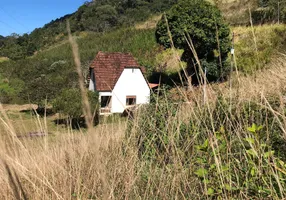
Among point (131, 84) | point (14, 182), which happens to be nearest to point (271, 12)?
point (131, 84)

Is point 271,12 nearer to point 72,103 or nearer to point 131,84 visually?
point 131,84

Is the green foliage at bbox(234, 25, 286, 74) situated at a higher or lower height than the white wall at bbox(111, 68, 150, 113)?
higher

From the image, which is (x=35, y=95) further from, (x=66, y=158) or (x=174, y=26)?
(x=66, y=158)

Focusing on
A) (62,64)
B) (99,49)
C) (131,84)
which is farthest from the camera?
(99,49)

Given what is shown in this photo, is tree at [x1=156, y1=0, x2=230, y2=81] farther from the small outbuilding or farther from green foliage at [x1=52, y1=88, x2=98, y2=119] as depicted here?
green foliage at [x1=52, y1=88, x2=98, y2=119]

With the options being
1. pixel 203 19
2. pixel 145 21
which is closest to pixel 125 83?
pixel 203 19

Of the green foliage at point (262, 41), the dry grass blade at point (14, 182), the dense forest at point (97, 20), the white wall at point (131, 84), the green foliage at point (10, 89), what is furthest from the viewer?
the dense forest at point (97, 20)

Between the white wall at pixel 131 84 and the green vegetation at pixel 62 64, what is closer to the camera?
the white wall at pixel 131 84

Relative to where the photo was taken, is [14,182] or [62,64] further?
[62,64]

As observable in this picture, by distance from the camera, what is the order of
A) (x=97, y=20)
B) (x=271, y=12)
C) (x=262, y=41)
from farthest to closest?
1. (x=97, y=20)
2. (x=271, y=12)
3. (x=262, y=41)

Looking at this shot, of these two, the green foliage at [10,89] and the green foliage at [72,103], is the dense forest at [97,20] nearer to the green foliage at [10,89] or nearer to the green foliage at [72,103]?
the green foliage at [10,89]

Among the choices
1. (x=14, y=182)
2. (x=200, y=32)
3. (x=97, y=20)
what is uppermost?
(x=97, y=20)

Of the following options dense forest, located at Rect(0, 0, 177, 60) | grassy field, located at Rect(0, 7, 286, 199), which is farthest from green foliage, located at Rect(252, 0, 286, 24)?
dense forest, located at Rect(0, 0, 177, 60)

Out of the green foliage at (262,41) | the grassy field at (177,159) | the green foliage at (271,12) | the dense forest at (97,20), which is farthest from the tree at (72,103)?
the dense forest at (97,20)
